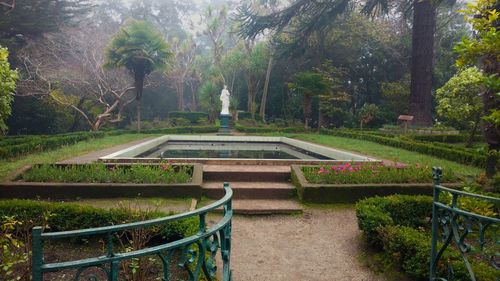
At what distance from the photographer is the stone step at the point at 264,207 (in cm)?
531

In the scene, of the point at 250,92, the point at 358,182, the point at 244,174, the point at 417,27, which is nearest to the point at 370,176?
the point at 358,182

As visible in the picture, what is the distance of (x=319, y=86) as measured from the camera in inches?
687

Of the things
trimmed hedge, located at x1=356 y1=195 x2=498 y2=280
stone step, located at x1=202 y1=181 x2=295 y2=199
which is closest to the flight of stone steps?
stone step, located at x1=202 y1=181 x2=295 y2=199

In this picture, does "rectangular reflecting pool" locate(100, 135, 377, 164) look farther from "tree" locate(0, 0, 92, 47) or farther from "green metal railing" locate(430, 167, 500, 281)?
"tree" locate(0, 0, 92, 47)

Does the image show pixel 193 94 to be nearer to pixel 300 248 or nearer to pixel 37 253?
pixel 300 248

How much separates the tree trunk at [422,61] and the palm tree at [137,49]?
1204 cm

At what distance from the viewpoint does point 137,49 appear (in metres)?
15.4

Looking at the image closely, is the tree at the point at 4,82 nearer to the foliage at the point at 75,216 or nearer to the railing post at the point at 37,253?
the foliage at the point at 75,216

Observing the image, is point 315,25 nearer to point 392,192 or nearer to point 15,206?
point 392,192

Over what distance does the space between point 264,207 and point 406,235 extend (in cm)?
245

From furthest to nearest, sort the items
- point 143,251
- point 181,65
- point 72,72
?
1. point 181,65
2. point 72,72
3. point 143,251

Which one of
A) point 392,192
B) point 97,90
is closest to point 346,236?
point 392,192

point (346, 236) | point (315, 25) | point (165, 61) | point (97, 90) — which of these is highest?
point (315, 25)

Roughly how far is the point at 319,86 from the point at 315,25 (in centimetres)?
309
